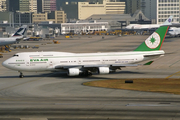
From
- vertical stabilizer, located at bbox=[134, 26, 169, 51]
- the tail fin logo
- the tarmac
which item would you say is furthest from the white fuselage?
the tarmac

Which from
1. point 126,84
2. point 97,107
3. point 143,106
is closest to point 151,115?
point 143,106

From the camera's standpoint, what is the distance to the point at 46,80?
59531mm

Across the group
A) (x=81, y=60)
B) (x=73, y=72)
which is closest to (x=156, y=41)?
(x=81, y=60)

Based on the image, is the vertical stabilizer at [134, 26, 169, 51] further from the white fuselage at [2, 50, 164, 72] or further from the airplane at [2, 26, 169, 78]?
the white fuselage at [2, 50, 164, 72]

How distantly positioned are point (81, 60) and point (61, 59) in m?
3.69

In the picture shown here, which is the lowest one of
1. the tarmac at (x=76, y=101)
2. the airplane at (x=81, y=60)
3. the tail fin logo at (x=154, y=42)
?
the tarmac at (x=76, y=101)

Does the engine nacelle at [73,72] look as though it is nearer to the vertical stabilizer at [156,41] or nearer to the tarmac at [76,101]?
the tarmac at [76,101]

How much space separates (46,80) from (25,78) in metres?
4.96

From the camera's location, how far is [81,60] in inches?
2484

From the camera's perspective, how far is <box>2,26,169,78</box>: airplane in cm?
6038

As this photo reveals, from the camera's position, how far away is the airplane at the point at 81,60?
60.4m

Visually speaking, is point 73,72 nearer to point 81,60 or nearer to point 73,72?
point 73,72

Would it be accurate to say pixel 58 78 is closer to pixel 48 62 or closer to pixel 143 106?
A: pixel 48 62

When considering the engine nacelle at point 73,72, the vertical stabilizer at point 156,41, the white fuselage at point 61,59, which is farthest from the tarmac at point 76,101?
the vertical stabilizer at point 156,41
